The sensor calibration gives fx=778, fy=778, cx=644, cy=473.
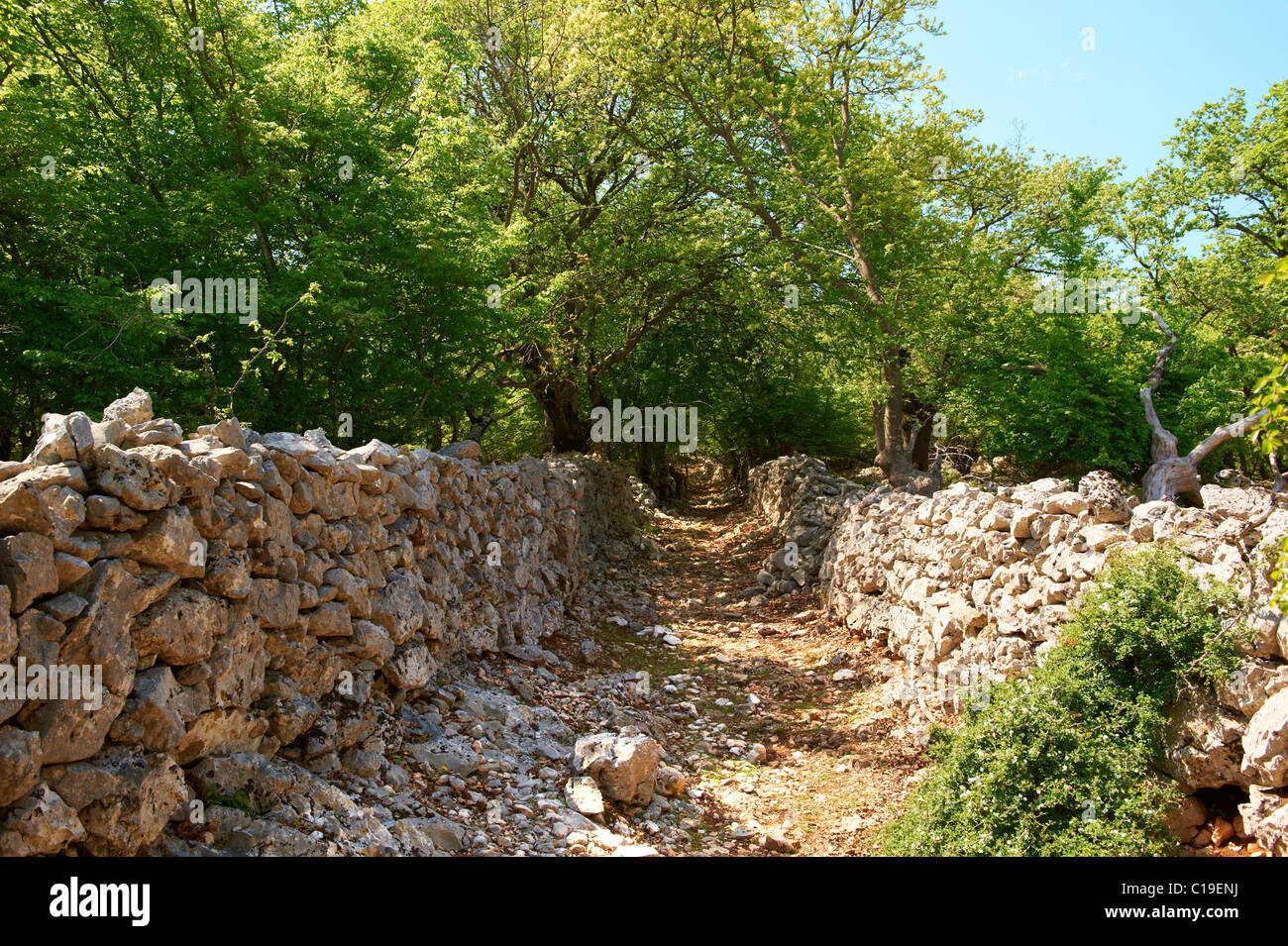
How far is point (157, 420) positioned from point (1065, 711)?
5.53 meters

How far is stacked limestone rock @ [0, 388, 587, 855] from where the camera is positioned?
2996mm

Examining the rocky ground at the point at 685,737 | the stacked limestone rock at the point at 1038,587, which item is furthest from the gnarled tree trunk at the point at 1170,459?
the rocky ground at the point at 685,737

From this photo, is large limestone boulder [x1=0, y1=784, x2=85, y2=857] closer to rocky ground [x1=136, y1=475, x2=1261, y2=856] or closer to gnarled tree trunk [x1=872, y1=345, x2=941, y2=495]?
rocky ground [x1=136, y1=475, x2=1261, y2=856]

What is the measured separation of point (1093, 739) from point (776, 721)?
11.1 feet

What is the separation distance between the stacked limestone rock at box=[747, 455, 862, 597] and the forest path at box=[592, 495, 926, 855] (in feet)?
1.82

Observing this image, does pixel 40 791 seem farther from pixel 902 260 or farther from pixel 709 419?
pixel 709 419

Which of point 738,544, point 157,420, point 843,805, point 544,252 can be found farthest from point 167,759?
point 738,544

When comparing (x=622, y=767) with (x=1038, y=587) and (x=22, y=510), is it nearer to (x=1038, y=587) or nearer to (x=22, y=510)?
(x=1038, y=587)

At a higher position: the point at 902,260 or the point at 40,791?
the point at 902,260

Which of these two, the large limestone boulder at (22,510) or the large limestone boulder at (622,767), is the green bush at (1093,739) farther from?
the large limestone boulder at (22,510)

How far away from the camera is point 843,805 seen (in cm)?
588
